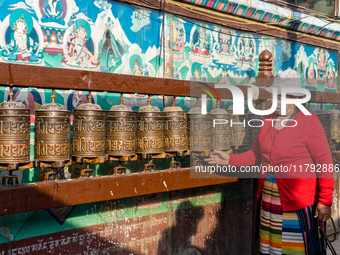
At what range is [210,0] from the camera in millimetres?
4746

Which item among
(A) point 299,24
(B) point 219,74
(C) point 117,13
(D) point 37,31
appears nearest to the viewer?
(D) point 37,31

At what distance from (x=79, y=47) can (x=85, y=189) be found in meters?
1.37

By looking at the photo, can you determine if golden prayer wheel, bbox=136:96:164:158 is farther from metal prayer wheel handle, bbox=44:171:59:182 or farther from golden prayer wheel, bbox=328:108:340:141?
golden prayer wheel, bbox=328:108:340:141

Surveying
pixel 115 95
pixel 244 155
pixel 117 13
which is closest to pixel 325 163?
pixel 244 155

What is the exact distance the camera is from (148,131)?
3512 millimetres

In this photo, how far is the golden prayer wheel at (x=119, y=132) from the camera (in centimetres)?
331

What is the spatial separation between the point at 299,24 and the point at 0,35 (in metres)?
4.33

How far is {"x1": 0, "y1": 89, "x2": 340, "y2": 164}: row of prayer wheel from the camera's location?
282 cm

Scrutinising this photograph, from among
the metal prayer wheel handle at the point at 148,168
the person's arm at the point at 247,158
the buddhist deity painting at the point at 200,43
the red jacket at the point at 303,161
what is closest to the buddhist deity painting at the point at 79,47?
the metal prayer wheel handle at the point at 148,168

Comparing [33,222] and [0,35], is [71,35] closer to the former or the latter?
[0,35]

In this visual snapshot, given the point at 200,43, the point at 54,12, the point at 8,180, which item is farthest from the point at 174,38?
the point at 8,180

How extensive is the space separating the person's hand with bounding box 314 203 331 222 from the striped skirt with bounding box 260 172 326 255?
0.08m

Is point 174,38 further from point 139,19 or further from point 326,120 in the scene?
point 326,120

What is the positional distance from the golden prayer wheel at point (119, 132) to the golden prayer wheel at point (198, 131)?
0.77m
